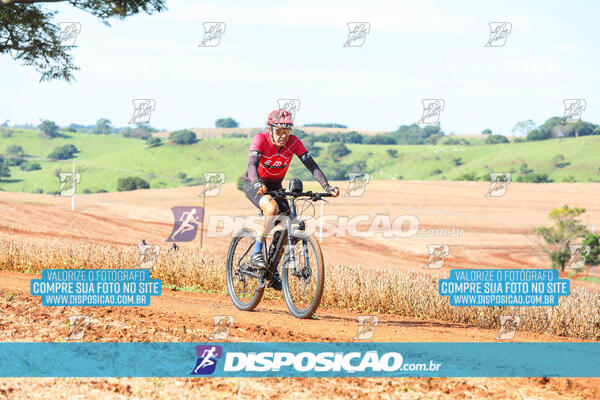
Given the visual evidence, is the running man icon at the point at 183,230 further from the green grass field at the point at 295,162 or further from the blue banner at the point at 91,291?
the green grass field at the point at 295,162

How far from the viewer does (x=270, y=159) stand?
408 inches

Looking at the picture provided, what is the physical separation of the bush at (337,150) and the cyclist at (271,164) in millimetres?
106735

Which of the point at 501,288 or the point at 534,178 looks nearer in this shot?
the point at 501,288

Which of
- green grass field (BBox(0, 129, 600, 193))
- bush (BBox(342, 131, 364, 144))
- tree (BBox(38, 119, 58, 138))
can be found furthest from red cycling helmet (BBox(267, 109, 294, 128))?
tree (BBox(38, 119, 58, 138))

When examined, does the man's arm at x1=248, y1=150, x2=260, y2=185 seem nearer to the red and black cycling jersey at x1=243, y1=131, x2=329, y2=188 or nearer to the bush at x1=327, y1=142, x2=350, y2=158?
the red and black cycling jersey at x1=243, y1=131, x2=329, y2=188

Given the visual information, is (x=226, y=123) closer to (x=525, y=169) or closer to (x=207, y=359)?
(x=525, y=169)

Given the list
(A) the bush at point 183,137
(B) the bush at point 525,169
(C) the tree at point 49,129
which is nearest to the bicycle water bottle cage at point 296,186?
(B) the bush at point 525,169

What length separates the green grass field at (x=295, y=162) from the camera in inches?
4222

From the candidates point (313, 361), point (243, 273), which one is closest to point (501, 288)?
point (243, 273)

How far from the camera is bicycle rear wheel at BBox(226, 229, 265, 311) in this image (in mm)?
11312

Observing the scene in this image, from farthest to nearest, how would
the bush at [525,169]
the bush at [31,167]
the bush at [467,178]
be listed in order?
the bush at [31,167], the bush at [525,169], the bush at [467,178]

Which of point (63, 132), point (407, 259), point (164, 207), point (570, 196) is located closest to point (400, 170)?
point (570, 196)

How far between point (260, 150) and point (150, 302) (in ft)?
14.5

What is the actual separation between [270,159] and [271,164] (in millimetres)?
85
